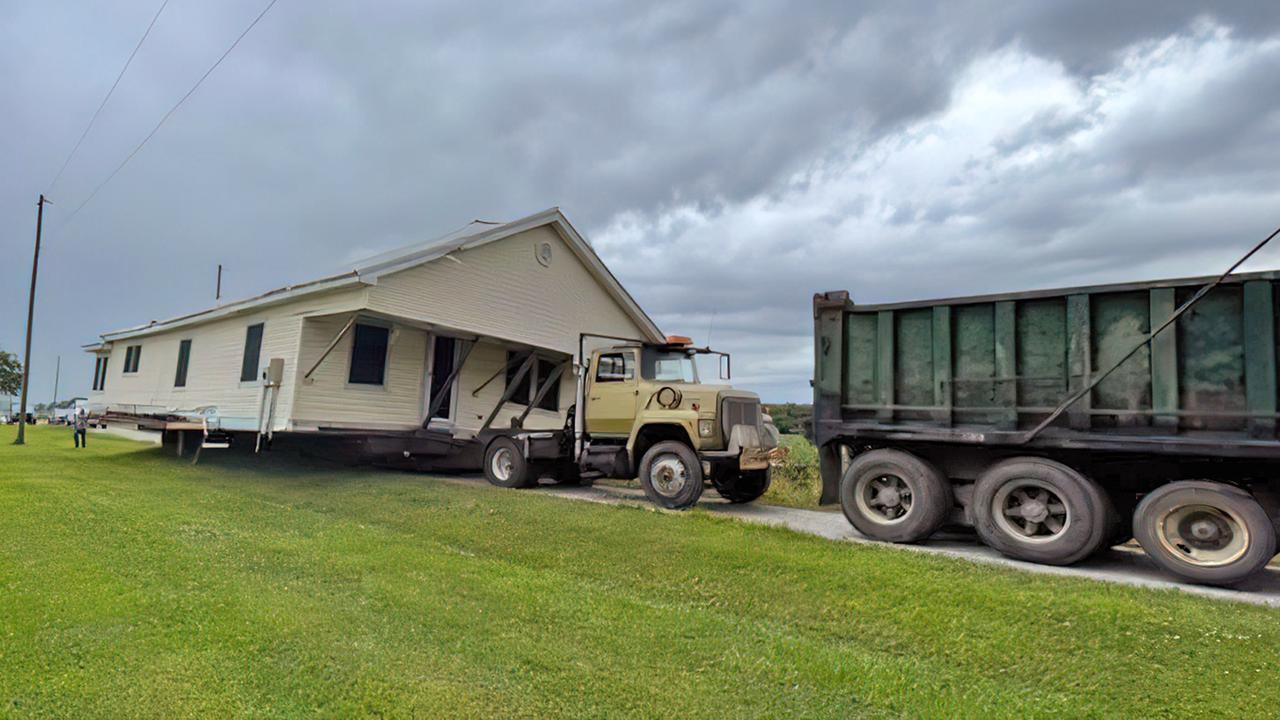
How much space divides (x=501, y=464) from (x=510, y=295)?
15.8ft

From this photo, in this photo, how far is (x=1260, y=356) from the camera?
611cm

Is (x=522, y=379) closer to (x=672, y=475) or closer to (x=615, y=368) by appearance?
(x=615, y=368)

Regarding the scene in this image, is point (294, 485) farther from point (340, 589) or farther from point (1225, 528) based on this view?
point (1225, 528)

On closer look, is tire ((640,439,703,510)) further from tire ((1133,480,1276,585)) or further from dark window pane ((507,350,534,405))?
dark window pane ((507,350,534,405))

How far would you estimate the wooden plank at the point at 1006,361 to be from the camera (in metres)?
7.20

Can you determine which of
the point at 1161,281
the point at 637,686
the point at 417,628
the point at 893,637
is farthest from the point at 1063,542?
the point at 417,628

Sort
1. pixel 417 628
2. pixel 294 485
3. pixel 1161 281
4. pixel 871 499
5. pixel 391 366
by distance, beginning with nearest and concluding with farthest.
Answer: pixel 417 628 → pixel 1161 281 → pixel 871 499 → pixel 294 485 → pixel 391 366

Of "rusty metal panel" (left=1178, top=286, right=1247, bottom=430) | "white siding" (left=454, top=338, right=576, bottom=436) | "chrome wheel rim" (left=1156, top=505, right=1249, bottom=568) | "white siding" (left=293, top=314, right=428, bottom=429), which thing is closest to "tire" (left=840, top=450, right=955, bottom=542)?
"chrome wheel rim" (left=1156, top=505, right=1249, bottom=568)

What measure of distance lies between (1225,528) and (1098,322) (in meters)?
2.11

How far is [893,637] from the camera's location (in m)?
4.56

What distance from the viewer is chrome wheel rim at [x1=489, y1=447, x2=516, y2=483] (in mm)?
12961

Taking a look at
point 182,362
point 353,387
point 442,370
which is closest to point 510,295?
point 442,370

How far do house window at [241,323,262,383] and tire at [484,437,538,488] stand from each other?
5957mm

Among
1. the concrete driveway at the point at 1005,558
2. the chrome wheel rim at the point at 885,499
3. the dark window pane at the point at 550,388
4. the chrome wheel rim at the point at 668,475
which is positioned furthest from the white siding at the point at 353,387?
the chrome wheel rim at the point at 885,499
